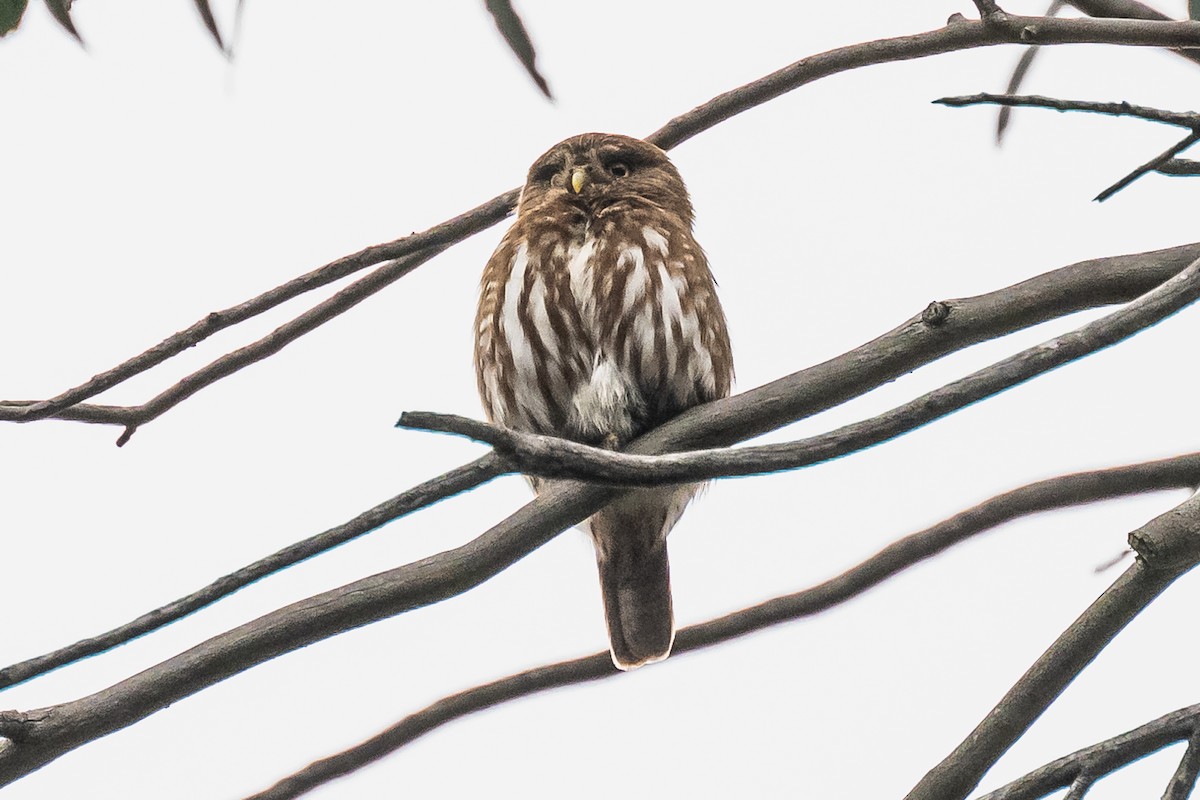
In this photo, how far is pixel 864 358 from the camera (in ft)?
7.10

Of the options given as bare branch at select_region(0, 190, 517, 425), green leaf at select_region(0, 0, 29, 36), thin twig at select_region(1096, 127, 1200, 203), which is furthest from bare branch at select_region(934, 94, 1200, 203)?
green leaf at select_region(0, 0, 29, 36)

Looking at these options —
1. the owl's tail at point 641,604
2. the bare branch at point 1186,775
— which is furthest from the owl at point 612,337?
the bare branch at point 1186,775

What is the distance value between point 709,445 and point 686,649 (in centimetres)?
132

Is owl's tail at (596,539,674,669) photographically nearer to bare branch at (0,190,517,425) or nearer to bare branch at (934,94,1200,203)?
bare branch at (0,190,517,425)

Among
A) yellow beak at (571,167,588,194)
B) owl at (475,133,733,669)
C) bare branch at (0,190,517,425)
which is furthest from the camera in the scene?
yellow beak at (571,167,588,194)

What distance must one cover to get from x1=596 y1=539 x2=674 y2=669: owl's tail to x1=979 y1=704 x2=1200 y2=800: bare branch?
234cm

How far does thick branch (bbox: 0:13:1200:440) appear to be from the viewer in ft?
7.99

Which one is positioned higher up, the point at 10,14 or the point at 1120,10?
the point at 10,14

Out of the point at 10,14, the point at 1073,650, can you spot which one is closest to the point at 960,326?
the point at 1073,650

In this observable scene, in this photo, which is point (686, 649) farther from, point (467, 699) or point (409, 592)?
point (409, 592)

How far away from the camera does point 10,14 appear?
2.48 meters

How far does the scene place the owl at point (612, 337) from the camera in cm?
368

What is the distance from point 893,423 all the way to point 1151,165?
1.85ft

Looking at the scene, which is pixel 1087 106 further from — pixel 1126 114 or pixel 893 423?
pixel 893 423
